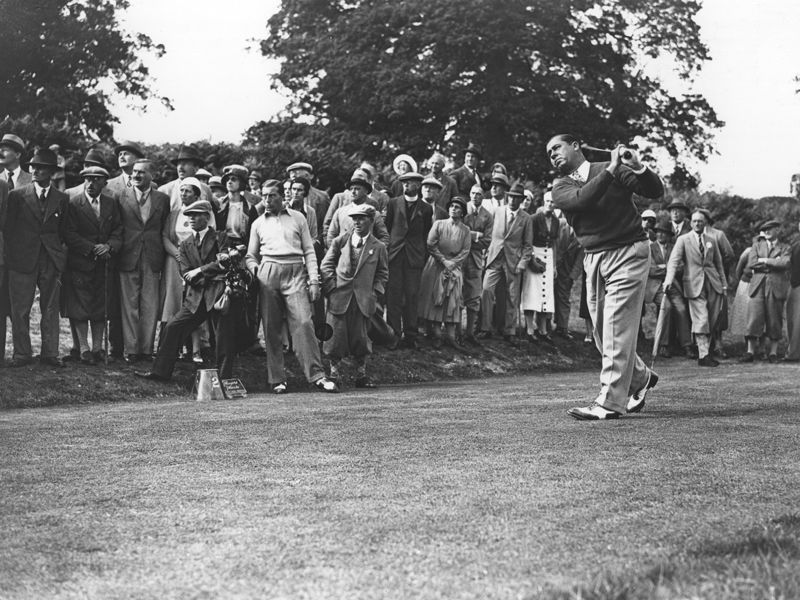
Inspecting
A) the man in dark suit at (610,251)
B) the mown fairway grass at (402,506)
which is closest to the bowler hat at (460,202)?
the man in dark suit at (610,251)

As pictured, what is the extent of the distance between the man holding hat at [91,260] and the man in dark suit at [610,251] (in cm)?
642

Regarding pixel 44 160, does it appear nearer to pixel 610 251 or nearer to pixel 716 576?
pixel 610 251

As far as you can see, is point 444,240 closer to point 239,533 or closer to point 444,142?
point 239,533

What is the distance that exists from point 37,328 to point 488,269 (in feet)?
23.3

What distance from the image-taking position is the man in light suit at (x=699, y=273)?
21031mm

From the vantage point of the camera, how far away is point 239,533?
550 centimetres

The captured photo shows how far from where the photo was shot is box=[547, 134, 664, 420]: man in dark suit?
406 inches

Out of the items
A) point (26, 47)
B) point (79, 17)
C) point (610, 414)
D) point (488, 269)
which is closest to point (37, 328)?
point (488, 269)

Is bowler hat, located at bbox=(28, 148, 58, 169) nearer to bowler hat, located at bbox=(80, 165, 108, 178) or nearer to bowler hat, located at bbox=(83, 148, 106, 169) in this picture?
bowler hat, located at bbox=(80, 165, 108, 178)

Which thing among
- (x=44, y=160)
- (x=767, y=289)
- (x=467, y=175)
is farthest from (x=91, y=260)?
(x=767, y=289)

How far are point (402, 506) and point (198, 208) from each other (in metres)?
9.22

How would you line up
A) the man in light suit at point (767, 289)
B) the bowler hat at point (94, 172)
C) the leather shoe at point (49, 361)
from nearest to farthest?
the leather shoe at point (49, 361), the bowler hat at point (94, 172), the man in light suit at point (767, 289)

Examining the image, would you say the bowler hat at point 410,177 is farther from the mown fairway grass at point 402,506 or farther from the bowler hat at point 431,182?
the mown fairway grass at point 402,506

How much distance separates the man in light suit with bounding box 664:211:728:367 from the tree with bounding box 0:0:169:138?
22.0 meters
